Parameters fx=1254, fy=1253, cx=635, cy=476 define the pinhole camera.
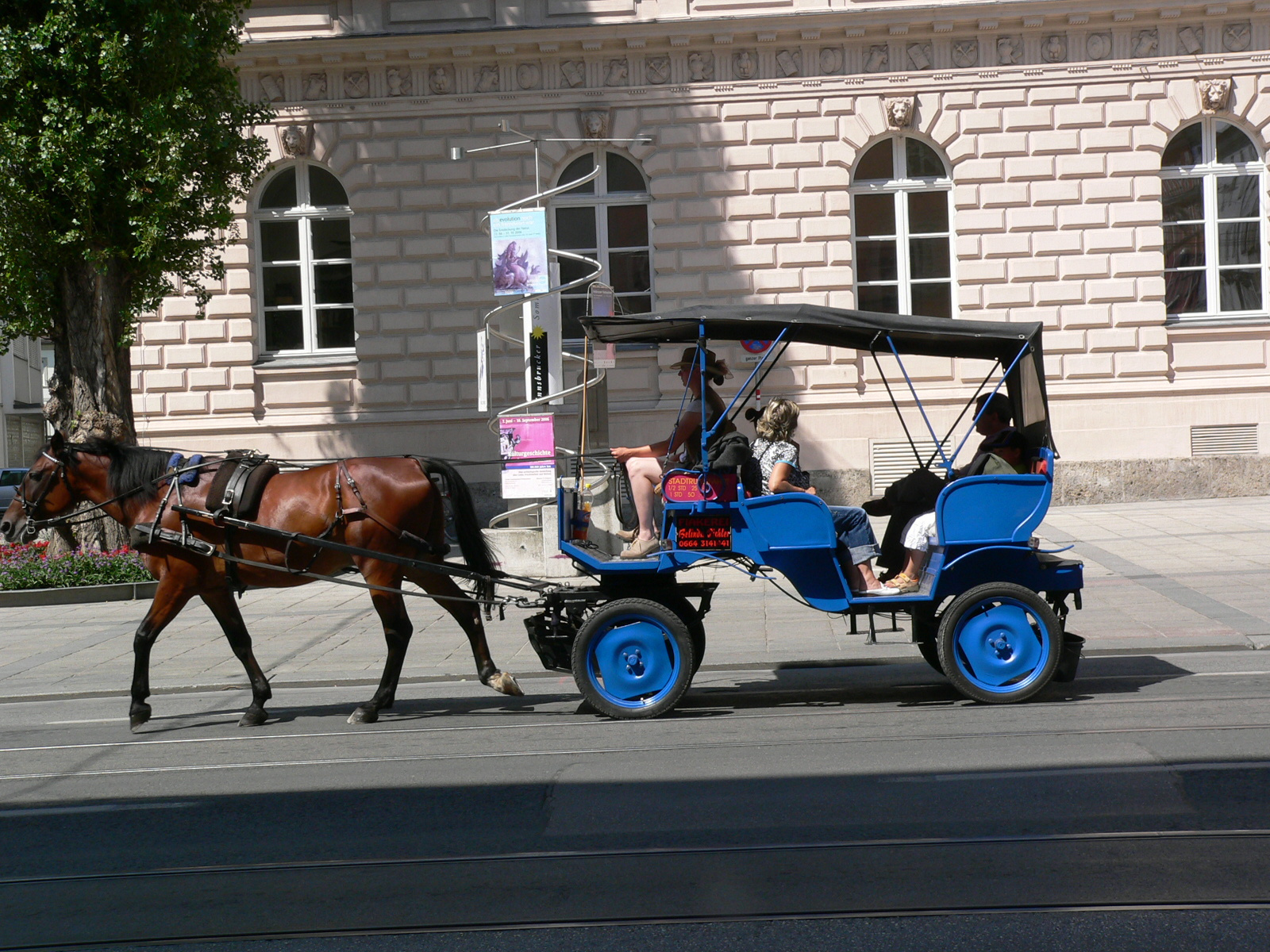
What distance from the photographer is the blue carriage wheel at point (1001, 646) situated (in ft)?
24.4

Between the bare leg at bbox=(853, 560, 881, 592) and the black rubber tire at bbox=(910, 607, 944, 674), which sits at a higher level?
the bare leg at bbox=(853, 560, 881, 592)

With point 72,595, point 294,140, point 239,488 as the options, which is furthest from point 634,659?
point 294,140

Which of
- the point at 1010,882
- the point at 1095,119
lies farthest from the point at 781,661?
the point at 1095,119

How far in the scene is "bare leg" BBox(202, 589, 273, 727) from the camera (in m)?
8.07

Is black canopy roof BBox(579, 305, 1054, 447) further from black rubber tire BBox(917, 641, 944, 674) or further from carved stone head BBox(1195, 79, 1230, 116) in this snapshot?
carved stone head BBox(1195, 79, 1230, 116)

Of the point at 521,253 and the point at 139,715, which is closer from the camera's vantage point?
the point at 139,715

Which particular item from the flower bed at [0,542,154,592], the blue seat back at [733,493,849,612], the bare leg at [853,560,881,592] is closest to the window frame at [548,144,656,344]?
the flower bed at [0,542,154,592]

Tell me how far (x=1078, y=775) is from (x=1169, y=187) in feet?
53.1

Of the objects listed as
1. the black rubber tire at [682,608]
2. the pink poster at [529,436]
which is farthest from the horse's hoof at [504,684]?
the pink poster at [529,436]

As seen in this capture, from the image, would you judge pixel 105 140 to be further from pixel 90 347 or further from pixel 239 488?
pixel 239 488

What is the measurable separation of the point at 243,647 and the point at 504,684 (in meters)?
1.73

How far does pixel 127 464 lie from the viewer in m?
8.41

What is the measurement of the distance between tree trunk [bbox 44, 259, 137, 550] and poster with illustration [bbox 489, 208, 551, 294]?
508 centimetres

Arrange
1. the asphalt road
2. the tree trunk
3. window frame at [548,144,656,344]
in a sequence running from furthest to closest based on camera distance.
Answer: window frame at [548,144,656,344], the tree trunk, the asphalt road
